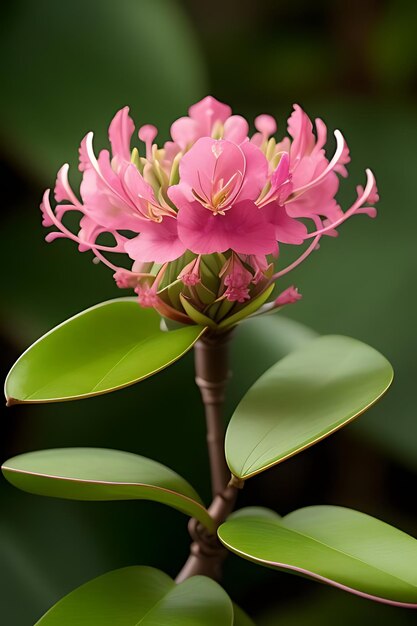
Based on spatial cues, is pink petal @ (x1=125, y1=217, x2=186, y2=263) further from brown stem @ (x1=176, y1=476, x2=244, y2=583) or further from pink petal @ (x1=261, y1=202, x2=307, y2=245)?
brown stem @ (x1=176, y1=476, x2=244, y2=583)

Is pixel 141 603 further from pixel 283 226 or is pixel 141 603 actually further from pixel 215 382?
pixel 283 226

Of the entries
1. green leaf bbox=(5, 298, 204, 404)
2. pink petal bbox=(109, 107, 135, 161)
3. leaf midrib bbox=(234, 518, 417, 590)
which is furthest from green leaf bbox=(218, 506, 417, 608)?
pink petal bbox=(109, 107, 135, 161)

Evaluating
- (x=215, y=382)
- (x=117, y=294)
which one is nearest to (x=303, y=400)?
(x=215, y=382)

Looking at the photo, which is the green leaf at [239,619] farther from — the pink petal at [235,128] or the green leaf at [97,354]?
the pink petal at [235,128]

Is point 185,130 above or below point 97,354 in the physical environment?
above

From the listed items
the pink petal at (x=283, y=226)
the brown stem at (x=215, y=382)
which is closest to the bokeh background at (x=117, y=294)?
the brown stem at (x=215, y=382)
